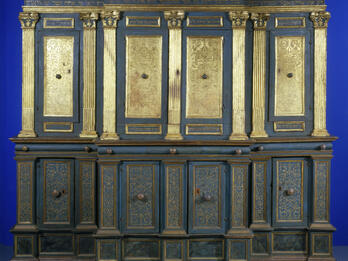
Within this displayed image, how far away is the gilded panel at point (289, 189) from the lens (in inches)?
223

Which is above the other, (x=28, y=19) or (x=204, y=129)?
(x=28, y=19)

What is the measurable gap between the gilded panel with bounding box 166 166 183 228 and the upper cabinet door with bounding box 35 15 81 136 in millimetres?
1395

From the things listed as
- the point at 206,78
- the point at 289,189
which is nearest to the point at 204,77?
the point at 206,78

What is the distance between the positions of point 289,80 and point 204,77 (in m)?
1.16

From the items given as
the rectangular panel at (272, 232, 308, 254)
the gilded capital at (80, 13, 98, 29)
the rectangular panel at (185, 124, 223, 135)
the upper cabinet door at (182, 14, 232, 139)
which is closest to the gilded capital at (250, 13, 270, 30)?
the upper cabinet door at (182, 14, 232, 139)

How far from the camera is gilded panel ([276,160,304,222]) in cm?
566

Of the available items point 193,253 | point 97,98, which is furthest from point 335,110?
point 97,98

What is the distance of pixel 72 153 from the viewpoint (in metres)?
5.64

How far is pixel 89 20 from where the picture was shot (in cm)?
557

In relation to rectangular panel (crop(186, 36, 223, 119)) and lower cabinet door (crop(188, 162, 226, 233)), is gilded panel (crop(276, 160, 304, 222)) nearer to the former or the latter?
lower cabinet door (crop(188, 162, 226, 233))

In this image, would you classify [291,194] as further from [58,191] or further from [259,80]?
[58,191]

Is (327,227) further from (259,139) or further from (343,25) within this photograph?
(343,25)

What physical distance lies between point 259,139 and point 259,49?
3.76ft

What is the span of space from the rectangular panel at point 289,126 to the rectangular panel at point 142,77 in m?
1.54
